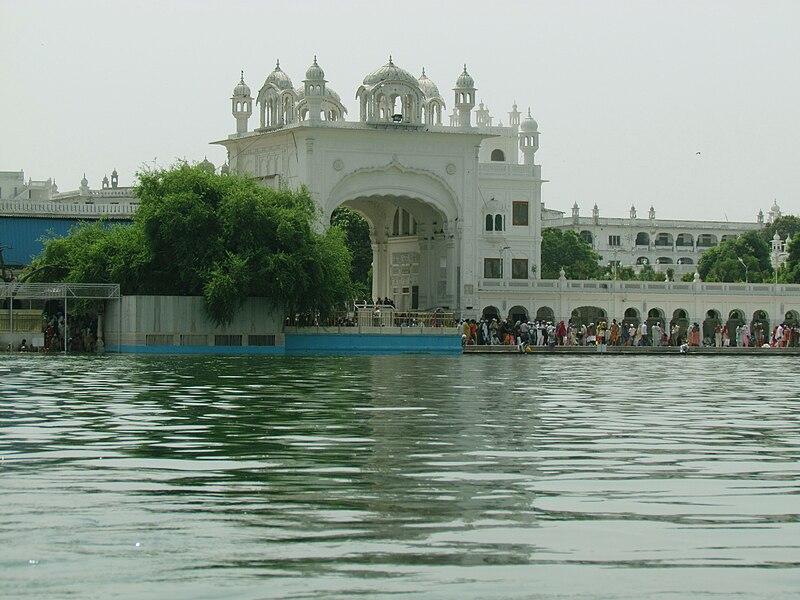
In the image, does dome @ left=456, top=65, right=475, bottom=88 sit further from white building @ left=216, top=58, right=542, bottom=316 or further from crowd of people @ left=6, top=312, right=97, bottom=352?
crowd of people @ left=6, top=312, right=97, bottom=352

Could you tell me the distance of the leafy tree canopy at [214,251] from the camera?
43.3 m

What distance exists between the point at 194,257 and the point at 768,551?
121ft

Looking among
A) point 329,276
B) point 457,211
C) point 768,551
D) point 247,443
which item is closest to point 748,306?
point 457,211

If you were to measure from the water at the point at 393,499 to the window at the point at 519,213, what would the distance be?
47766mm

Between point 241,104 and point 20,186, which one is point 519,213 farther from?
point 20,186

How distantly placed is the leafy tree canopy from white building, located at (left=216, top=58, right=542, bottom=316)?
8.65m

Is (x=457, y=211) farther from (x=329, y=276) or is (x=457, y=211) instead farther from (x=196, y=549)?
(x=196, y=549)

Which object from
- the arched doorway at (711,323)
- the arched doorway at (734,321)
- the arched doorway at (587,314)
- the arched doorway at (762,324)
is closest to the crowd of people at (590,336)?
the arched doorway at (762,324)

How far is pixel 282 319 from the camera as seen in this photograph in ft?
149

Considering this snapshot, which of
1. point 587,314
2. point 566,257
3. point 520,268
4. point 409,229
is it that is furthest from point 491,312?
point 566,257

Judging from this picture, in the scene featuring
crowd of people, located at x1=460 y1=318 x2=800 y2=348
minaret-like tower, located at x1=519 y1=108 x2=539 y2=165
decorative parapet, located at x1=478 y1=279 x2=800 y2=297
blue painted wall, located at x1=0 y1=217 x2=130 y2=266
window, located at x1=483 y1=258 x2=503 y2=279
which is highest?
minaret-like tower, located at x1=519 y1=108 x2=539 y2=165

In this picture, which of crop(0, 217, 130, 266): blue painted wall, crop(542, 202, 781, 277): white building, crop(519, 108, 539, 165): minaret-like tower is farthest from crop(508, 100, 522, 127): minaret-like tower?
crop(542, 202, 781, 277): white building

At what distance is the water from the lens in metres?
6.94

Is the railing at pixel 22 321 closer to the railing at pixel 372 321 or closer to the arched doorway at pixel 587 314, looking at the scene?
the railing at pixel 372 321
